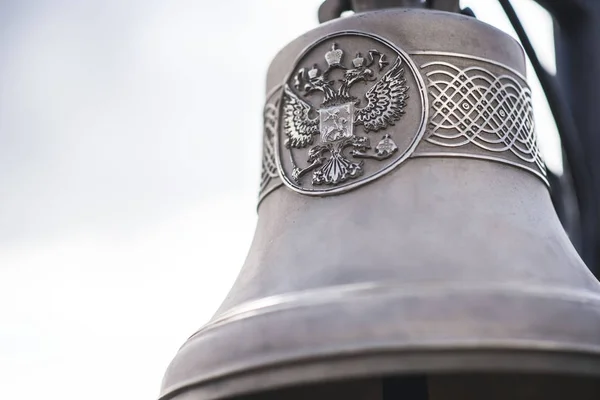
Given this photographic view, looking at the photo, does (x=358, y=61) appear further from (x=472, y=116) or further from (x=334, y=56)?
(x=472, y=116)

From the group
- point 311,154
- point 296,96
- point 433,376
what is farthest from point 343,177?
point 433,376

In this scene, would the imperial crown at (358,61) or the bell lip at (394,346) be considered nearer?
the bell lip at (394,346)

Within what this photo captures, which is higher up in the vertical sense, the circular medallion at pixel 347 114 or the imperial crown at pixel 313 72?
the imperial crown at pixel 313 72

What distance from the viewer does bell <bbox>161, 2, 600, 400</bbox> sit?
94cm

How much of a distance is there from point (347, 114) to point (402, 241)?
8.5 inches

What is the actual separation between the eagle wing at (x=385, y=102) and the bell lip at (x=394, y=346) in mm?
274

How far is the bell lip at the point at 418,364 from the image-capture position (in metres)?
0.92

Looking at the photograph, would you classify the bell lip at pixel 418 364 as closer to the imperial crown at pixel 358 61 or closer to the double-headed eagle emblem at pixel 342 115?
the double-headed eagle emblem at pixel 342 115

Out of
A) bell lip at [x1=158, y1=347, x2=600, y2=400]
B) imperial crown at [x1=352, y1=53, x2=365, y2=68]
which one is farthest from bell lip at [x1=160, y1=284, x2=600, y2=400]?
imperial crown at [x1=352, y1=53, x2=365, y2=68]

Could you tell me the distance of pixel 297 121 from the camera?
129cm

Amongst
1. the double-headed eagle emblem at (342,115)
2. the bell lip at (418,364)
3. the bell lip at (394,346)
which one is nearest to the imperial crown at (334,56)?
the double-headed eagle emblem at (342,115)

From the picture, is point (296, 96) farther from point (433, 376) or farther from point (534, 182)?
point (433, 376)

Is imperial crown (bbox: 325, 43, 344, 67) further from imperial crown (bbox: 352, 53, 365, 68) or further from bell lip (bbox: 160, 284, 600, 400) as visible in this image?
bell lip (bbox: 160, 284, 600, 400)

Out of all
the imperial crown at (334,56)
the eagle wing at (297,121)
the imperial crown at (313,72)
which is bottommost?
the eagle wing at (297,121)
